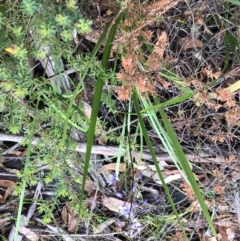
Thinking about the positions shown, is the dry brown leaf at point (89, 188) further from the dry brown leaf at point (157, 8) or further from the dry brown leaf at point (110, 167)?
the dry brown leaf at point (157, 8)

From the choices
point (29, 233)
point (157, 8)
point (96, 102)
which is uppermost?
point (157, 8)

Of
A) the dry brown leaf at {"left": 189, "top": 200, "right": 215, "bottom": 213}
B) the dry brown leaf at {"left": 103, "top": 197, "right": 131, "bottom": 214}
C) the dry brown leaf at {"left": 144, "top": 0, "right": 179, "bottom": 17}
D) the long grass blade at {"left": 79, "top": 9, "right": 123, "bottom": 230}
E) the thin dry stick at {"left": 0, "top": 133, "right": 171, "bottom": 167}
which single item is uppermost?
the dry brown leaf at {"left": 144, "top": 0, "right": 179, "bottom": 17}

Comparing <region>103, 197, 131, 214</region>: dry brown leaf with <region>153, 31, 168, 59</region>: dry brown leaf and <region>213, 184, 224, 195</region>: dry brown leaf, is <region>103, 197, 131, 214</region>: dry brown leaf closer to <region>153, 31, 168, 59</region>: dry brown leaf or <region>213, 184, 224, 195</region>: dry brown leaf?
<region>213, 184, 224, 195</region>: dry brown leaf

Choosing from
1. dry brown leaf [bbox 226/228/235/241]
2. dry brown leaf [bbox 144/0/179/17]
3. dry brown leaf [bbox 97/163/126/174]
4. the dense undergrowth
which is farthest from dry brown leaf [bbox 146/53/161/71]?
dry brown leaf [bbox 226/228/235/241]

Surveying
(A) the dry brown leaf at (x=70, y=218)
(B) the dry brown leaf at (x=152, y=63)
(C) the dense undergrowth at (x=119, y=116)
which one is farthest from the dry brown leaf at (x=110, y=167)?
(B) the dry brown leaf at (x=152, y=63)

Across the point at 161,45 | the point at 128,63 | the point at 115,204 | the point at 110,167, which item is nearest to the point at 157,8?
the point at 161,45

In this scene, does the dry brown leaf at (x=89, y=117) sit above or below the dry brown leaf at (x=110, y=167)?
above

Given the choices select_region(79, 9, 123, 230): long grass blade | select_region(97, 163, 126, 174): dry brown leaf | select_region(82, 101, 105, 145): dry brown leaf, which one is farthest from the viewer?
select_region(97, 163, 126, 174): dry brown leaf

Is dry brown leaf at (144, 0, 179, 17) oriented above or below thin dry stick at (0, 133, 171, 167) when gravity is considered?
above

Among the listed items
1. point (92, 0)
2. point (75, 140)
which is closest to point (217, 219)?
point (75, 140)

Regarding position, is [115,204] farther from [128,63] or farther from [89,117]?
[128,63]
